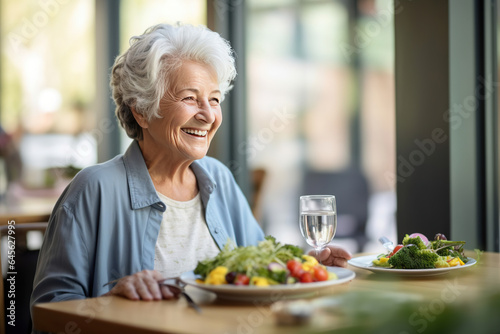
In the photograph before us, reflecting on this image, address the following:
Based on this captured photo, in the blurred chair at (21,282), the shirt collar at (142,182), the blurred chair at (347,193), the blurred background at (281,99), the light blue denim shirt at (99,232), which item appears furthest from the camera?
the blurred chair at (347,193)

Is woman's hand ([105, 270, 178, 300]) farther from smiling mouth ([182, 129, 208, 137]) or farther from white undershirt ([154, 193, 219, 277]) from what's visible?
smiling mouth ([182, 129, 208, 137])

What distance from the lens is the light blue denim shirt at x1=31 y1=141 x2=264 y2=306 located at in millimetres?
1466

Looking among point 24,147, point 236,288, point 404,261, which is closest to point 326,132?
point 24,147

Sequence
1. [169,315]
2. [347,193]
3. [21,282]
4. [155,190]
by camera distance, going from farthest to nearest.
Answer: [347,193], [21,282], [155,190], [169,315]

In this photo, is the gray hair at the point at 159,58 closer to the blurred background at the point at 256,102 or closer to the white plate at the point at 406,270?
the white plate at the point at 406,270

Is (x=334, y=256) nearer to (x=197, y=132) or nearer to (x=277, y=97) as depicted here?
(x=197, y=132)

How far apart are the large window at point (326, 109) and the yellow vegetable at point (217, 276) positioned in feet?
13.7

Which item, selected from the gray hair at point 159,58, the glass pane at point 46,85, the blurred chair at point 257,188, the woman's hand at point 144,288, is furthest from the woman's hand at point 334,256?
the glass pane at point 46,85

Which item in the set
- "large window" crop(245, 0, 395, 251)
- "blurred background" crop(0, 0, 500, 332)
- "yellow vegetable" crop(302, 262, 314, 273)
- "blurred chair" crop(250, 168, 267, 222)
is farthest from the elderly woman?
"large window" crop(245, 0, 395, 251)

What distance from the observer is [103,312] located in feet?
3.43

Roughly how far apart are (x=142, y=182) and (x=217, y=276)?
596 millimetres

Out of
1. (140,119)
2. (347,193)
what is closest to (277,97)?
(347,193)

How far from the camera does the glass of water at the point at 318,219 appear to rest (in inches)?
54.8

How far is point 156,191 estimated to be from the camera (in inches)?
65.6
